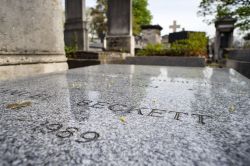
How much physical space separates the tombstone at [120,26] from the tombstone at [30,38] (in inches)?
204

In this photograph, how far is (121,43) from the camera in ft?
34.7

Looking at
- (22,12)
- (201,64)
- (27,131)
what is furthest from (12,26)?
(201,64)

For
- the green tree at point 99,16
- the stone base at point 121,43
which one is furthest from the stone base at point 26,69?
the green tree at point 99,16

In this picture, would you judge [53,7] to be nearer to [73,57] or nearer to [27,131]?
[73,57]

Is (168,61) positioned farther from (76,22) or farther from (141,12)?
(141,12)

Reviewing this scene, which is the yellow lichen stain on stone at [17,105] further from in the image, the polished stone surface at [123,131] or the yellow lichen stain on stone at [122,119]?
the yellow lichen stain on stone at [122,119]

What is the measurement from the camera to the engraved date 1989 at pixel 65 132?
1.33m

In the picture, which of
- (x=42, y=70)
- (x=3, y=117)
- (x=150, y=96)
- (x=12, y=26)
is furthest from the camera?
(x=42, y=70)

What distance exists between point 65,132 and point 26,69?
3601 mm

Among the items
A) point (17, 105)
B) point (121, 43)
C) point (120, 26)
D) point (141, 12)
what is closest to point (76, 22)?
point (120, 26)

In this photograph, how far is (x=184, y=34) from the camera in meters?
17.9

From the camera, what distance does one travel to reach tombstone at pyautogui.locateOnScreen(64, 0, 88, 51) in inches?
499

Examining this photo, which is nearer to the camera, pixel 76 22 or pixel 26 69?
pixel 26 69

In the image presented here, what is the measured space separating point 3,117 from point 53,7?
418 centimetres
